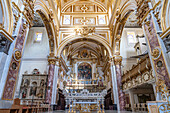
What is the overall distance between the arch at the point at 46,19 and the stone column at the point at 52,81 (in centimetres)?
105

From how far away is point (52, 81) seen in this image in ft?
36.9

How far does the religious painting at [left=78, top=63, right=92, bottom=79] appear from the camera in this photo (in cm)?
2045

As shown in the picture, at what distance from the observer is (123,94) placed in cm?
1060

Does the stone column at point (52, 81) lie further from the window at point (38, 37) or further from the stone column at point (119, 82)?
the stone column at point (119, 82)

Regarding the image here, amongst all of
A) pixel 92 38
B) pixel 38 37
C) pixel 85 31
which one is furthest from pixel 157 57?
pixel 38 37

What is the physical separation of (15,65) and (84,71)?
54.1ft

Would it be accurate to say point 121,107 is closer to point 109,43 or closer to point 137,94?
point 137,94

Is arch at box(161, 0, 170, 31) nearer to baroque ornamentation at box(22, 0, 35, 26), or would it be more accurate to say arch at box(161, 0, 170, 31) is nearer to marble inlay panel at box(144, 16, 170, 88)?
marble inlay panel at box(144, 16, 170, 88)

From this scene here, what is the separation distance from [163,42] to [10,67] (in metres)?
6.07

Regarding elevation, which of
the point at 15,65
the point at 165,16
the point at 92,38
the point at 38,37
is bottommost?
the point at 15,65

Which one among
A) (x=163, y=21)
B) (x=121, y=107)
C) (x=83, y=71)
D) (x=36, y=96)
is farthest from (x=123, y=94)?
(x=83, y=71)

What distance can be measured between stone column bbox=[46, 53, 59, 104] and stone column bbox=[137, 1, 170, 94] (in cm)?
871

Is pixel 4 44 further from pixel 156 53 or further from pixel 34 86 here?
pixel 34 86

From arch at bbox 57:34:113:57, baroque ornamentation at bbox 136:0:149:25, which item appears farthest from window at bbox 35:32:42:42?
baroque ornamentation at bbox 136:0:149:25
